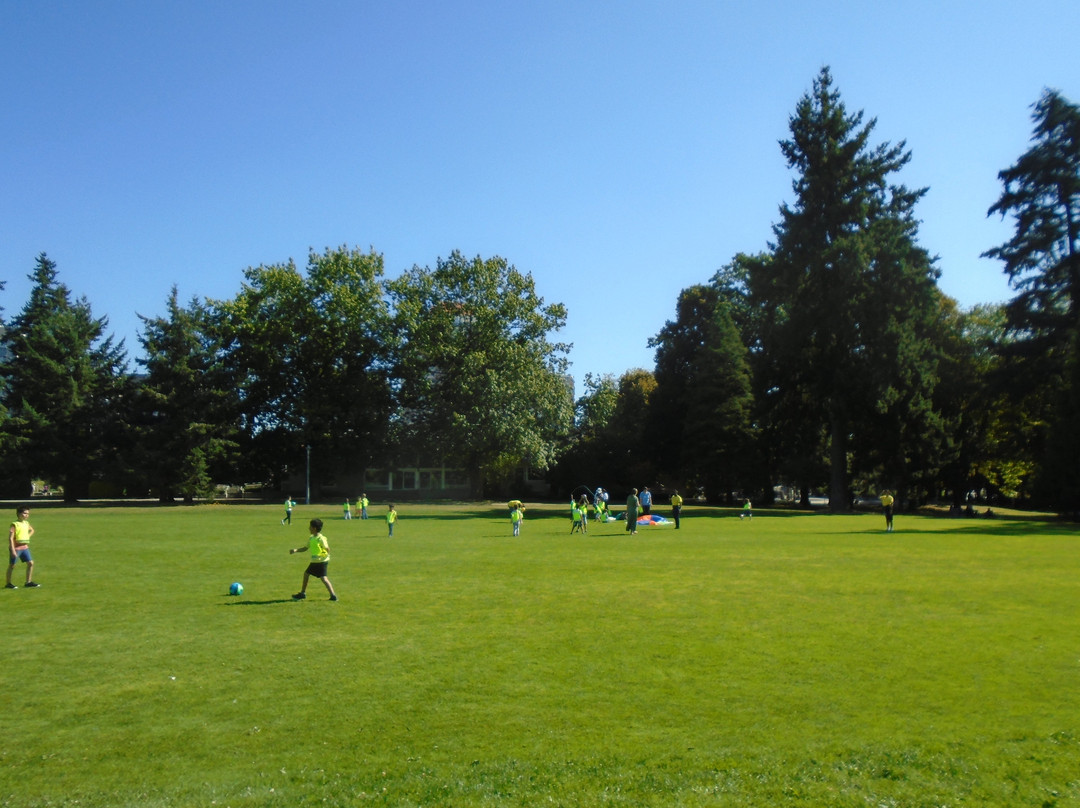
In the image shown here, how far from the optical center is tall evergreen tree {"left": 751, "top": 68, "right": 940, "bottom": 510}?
50.6 meters

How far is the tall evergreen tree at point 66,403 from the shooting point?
6506 cm

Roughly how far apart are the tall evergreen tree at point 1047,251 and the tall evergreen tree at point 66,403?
62.4m

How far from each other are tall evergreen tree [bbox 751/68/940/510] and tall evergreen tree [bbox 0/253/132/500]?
4974 cm

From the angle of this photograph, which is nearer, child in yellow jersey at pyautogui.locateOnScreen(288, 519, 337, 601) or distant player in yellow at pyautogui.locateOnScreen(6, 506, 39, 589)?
child in yellow jersey at pyautogui.locateOnScreen(288, 519, 337, 601)

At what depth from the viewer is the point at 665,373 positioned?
247 ft

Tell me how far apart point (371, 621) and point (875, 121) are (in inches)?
1989

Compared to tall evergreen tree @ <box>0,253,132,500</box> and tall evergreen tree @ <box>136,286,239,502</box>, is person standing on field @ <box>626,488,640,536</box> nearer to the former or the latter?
tall evergreen tree @ <box>136,286,239,502</box>

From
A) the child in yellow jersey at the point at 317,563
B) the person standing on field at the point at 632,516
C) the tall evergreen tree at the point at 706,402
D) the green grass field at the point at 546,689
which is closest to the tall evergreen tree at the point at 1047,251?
the tall evergreen tree at the point at 706,402

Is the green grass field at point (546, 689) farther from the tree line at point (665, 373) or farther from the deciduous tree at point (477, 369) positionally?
the deciduous tree at point (477, 369)

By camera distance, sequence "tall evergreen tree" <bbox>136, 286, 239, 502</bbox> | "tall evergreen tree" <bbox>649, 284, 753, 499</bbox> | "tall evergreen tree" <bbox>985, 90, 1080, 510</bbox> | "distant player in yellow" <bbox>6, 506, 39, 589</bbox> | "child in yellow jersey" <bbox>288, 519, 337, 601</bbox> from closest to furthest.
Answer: "child in yellow jersey" <bbox>288, 519, 337, 601</bbox>, "distant player in yellow" <bbox>6, 506, 39, 589</bbox>, "tall evergreen tree" <bbox>985, 90, 1080, 510</bbox>, "tall evergreen tree" <bbox>136, 286, 239, 502</bbox>, "tall evergreen tree" <bbox>649, 284, 753, 499</bbox>

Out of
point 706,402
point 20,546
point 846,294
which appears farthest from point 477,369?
point 20,546

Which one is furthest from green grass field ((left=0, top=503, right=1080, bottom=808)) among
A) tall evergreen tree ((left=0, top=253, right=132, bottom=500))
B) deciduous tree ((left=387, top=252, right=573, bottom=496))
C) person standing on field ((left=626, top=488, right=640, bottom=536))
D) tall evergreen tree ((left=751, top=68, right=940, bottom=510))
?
tall evergreen tree ((left=0, top=253, right=132, bottom=500))

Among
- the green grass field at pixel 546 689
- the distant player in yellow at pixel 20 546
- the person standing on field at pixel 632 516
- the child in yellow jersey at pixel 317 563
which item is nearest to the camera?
the green grass field at pixel 546 689

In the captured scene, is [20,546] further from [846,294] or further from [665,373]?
[665,373]
